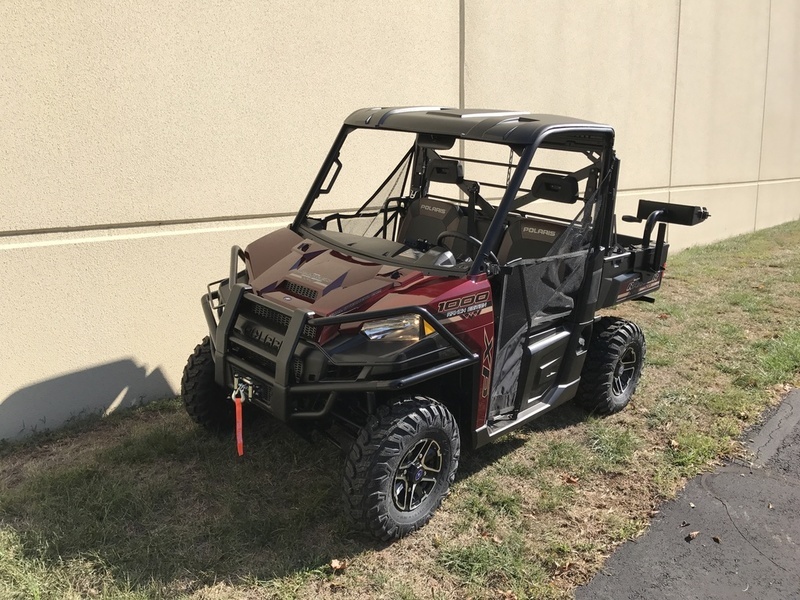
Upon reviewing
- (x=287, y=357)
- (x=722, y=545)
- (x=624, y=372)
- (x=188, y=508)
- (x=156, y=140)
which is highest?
(x=156, y=140)

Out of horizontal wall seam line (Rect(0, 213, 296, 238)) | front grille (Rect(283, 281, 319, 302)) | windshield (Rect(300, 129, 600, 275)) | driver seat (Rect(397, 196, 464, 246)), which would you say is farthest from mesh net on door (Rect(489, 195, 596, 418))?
horizontal wall seam line (Rect(0, 213, 296, 238))

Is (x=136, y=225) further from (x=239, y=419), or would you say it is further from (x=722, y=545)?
(x=722, y=545)

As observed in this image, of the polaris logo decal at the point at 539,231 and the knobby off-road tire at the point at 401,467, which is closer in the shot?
the knobby off-road tire at the point at 401,467

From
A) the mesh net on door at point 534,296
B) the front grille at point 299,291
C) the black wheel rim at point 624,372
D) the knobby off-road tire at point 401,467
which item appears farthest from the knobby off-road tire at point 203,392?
the black wheel rim at point 624,372

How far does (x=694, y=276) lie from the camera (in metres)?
7.91

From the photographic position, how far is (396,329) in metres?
2.93

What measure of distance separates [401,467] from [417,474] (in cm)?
11

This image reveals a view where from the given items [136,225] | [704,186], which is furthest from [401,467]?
[704,186]

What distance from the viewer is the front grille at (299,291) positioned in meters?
3.09

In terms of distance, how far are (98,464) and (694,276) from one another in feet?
21.7

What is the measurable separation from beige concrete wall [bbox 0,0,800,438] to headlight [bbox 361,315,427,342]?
6.77 feet

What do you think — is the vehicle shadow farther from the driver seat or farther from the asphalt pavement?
the driver seat

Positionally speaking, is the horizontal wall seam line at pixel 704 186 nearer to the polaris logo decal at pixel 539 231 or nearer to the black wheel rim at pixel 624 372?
the black wheel rim at pixel 624 372

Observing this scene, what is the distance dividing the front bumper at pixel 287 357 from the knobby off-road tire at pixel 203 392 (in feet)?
1.35
